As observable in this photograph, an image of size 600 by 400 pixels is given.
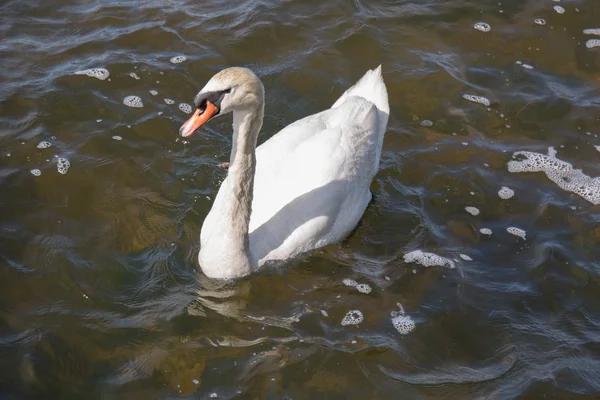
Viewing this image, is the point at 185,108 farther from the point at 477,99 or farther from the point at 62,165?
the point at 477,99

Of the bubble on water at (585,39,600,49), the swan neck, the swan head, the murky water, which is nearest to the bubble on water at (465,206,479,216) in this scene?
the murky water

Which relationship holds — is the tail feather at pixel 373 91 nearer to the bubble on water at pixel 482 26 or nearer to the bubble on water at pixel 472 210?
the bubble on water at pixel 472 210

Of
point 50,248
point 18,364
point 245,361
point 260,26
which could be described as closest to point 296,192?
point 245,361

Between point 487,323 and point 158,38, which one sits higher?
point 158,38

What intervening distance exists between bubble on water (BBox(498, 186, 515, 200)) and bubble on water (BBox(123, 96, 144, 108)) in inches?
174

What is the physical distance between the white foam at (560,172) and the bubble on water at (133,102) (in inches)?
180

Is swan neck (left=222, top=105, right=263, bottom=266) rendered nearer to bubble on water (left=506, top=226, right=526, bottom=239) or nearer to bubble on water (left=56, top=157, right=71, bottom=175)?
bubble on water (left=56, top=157, right=71, bottom=175)

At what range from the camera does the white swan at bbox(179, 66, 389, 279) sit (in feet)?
20.1

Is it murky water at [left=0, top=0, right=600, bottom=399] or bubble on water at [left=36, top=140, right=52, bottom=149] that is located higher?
bubble on water at [left=36, top=140, right=52, bottom=149]

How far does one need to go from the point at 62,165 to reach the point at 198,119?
2.88 meters

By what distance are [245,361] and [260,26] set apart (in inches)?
218

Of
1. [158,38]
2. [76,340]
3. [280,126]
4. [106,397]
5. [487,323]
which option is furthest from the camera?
[158,38]

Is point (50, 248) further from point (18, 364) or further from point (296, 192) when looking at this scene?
point (296, 192)

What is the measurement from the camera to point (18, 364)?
19.4 feet
